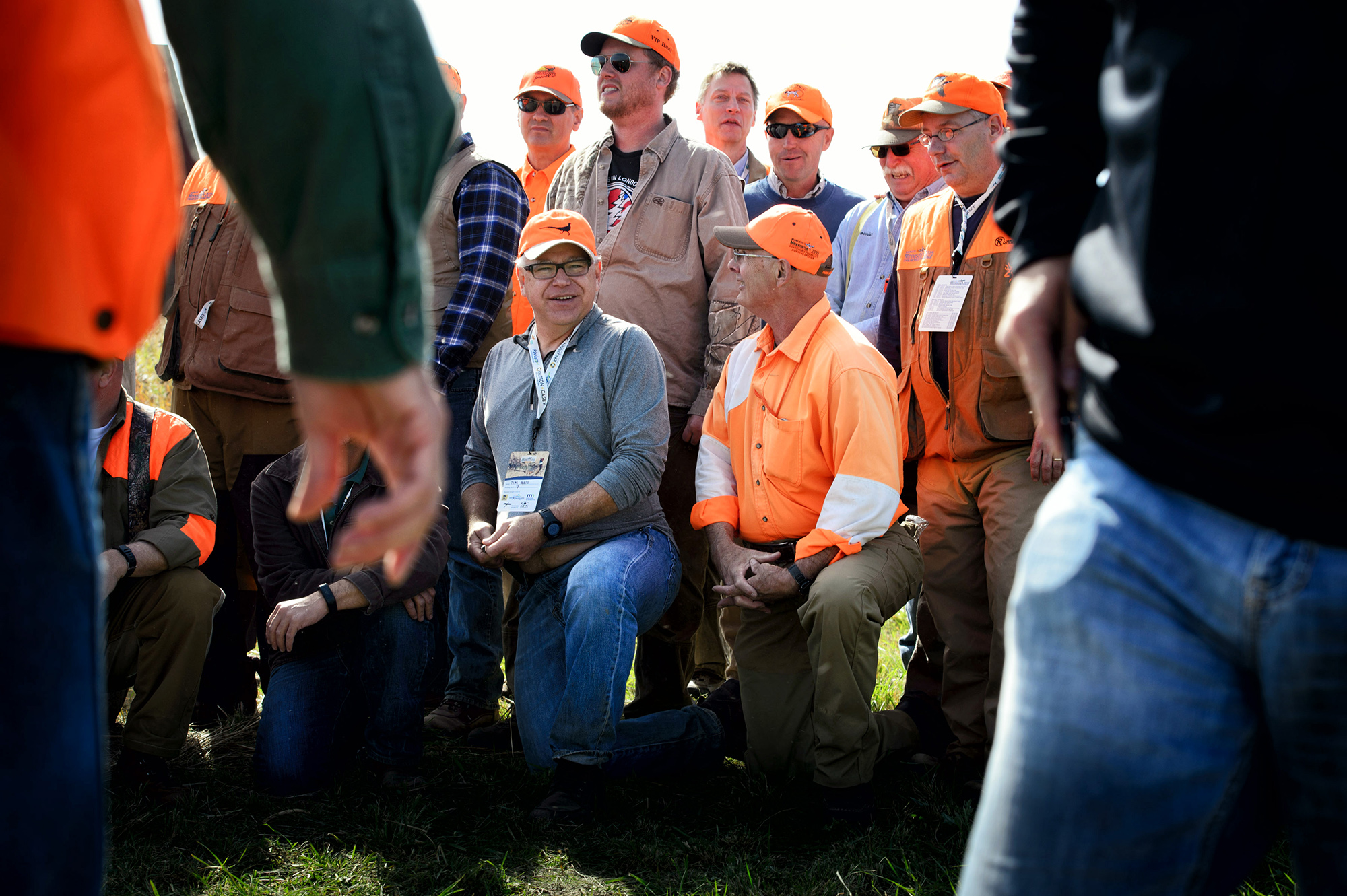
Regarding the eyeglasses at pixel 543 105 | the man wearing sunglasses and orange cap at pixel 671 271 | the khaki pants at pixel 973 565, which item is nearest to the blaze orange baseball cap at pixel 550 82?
the eyeglasses at pixel 543 105

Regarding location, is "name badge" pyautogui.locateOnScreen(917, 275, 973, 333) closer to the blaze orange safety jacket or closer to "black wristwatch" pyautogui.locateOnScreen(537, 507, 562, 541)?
"black wristwatch" pyautogui.locateOnScreen(537, 507, 562, 541)

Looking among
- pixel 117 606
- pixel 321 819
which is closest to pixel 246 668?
pixel 117 606

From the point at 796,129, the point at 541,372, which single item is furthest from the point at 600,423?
the point at 796,129

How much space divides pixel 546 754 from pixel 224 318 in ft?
7.63

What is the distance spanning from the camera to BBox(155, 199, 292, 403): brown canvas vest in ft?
15.4

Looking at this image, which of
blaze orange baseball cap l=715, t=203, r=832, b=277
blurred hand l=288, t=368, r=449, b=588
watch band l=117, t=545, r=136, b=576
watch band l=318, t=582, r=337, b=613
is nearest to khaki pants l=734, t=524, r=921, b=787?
blaze orange baseball cap l=715, t=203, r=832, b=277

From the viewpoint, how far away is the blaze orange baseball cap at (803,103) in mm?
5598

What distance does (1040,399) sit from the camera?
126cm

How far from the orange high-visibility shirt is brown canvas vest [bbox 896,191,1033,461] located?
0.27m

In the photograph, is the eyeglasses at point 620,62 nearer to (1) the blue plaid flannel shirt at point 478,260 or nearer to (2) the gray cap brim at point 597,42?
(2) the gray cap brim at point 597,42

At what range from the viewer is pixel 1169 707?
105 cm

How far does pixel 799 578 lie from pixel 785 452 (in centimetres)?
47

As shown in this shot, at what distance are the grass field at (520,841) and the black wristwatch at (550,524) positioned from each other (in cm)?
87

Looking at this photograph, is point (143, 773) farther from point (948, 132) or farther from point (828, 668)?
point (948, 132)
